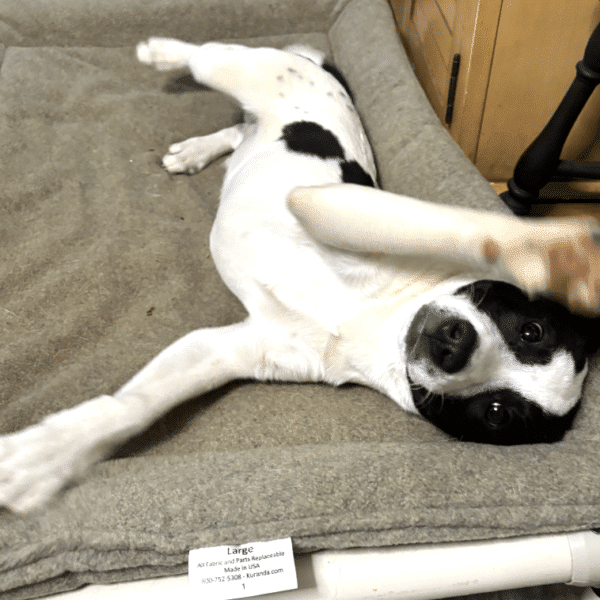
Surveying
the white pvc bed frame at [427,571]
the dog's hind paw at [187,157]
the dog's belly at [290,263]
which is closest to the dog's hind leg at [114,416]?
the dog's belly at [290,263]

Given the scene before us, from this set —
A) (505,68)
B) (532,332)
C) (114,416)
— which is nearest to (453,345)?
(532,332)

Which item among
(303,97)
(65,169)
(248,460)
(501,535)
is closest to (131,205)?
(65,169)

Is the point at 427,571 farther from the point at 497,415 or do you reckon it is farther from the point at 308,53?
the point at 308,53

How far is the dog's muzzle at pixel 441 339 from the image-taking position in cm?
118

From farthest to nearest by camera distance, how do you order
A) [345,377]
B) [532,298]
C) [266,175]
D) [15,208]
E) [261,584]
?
[15,208], [266,175], [345,377], [532,298], [261,584]

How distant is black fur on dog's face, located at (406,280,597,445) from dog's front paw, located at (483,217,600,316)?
116 mm

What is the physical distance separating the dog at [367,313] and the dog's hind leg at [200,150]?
429 mm

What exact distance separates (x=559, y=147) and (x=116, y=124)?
1888 mm

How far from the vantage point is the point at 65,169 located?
213 cm

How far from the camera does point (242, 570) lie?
105cm

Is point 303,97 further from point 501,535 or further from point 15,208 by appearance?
point 501,535

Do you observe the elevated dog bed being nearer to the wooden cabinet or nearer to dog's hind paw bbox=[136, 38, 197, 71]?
dog's hind paw bbox=[136, 38, 197, 71]

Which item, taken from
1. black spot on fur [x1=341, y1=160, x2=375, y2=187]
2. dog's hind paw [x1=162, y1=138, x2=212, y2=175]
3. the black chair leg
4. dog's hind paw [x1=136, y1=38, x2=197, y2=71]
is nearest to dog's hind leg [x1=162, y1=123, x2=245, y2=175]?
dog's hind paw [x1=162, y1=138, x2=212, y2=175]

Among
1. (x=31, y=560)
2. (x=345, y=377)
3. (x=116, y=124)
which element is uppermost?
(x=116, y=124)
